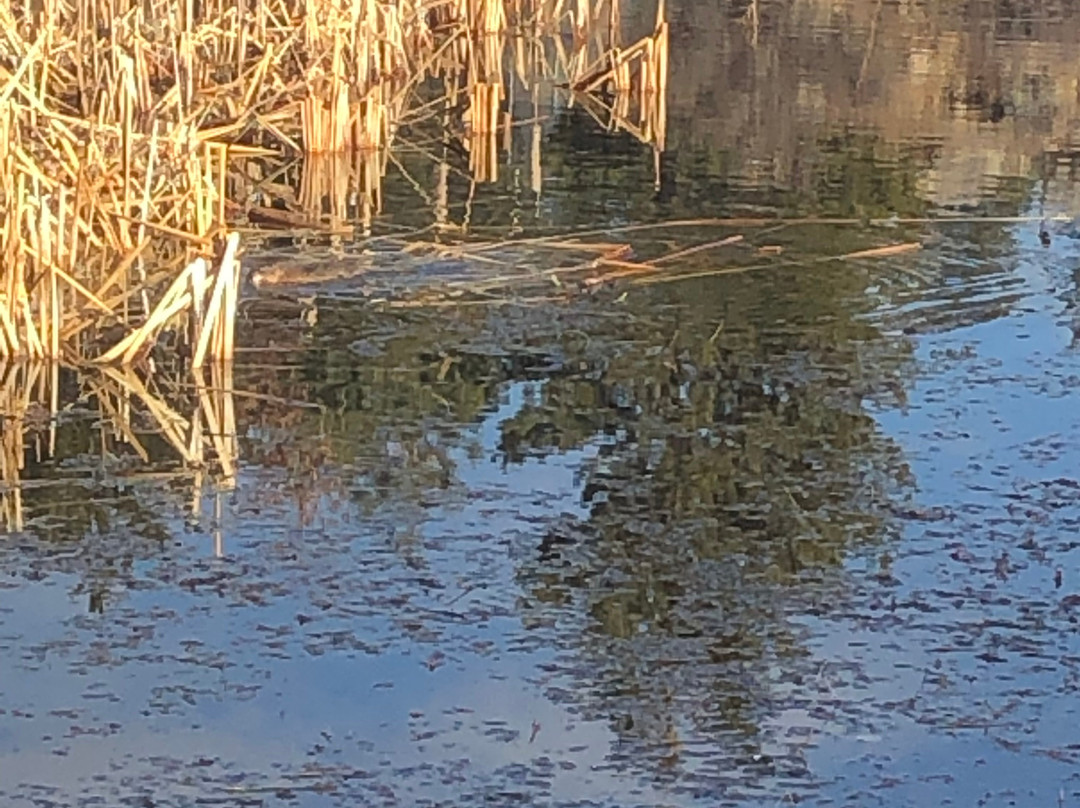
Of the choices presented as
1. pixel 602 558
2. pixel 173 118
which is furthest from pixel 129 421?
pixel 173 118

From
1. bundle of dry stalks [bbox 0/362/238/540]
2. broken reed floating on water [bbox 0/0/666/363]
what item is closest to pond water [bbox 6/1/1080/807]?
bundle of dry stalks [bbox 0/362/238/540]

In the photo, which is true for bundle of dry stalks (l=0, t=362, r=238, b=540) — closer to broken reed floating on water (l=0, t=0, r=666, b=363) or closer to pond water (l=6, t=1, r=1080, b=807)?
pond water (l=6, t=1, r=1080, b=807)

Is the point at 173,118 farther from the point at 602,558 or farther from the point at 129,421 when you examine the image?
the point at 602,558

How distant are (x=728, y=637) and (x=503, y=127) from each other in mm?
9105

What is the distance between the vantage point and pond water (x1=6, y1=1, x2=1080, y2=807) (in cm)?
484

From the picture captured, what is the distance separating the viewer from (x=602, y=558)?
6180 mm

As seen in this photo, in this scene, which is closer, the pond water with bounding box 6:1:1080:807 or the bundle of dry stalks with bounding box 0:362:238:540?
the pond water with bounding box 6:1:1080:807

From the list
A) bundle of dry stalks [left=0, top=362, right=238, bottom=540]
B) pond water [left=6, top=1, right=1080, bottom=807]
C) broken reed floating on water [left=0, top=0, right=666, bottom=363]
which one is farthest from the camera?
broken reed floating on water [left=0, top=0, right=666, bottom=363]

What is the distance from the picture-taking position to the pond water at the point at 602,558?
4836 millimetres

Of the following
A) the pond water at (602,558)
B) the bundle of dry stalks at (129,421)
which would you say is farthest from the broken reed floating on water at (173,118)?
the pond water at (602,558)

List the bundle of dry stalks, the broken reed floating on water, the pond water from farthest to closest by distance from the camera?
the broken reed floating on water → the bundle of dry stalks → the pond water

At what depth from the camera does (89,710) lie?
503 centimetres

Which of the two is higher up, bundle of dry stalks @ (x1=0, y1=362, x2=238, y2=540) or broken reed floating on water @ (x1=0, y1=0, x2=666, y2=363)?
broken reed floating on water @ (x1=0, y1=0, x2=666, y2=363)

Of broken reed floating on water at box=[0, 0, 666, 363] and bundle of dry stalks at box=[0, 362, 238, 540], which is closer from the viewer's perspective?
bundle of dry stalks at box=[0, 362, 238, 540]
